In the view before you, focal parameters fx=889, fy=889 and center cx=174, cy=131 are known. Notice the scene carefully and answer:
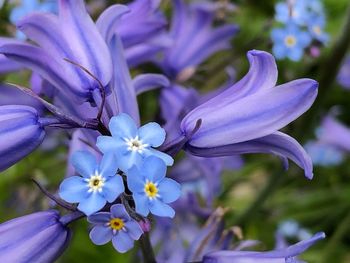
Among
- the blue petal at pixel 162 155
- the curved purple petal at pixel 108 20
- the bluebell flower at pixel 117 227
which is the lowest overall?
the bluebell flower at pixel 117 227

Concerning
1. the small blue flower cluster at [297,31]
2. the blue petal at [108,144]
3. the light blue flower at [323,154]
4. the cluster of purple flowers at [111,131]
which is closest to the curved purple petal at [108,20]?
the cluster of purple flowers at [111,131]

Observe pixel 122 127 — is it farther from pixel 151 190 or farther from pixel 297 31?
pixel 297 31

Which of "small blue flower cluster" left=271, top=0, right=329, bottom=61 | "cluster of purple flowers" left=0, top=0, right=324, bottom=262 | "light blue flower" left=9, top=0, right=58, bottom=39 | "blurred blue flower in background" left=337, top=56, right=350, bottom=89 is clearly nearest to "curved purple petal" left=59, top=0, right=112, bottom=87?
"cluster of purple flowers" left=0, top=0, right=324, bottom=262

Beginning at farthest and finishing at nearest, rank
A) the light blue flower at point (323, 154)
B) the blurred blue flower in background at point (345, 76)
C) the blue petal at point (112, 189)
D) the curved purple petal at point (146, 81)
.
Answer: the light blue flower at point (323, 154)
the blurred blue flower in background at point (345, 76)
the curved purple petal at point (146, 81)
the blue petal at point (112, 189)

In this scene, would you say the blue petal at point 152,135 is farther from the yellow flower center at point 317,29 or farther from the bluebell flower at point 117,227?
the yellow flower center at point 317,29

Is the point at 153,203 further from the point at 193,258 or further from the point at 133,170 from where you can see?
the point at 193,258

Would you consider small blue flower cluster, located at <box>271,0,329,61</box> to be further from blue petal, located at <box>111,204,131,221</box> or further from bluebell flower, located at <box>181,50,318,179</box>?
blue petal, located at <box>111,204,131,221</box>
